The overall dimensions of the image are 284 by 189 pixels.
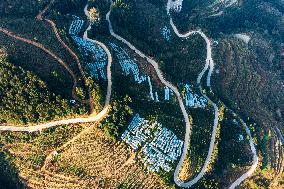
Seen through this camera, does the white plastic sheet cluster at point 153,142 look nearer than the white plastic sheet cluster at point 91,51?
Yes

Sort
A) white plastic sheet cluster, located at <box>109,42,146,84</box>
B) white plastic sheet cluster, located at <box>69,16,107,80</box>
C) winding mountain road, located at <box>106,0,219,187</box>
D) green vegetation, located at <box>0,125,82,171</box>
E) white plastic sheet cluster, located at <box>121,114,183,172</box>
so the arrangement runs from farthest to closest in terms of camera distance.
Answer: white plastic sheet cluster, located at <box>109,42,146,84</box> → white plastic sheet cluster, located at <box>69,16,107,80</box> → winding mountain road, located at <box>106,0,219,187</box> → green vegetation, located at <box>0,125,82,171</box> → white plastic sheet cluster, located at <box>121,114,183,172</box>

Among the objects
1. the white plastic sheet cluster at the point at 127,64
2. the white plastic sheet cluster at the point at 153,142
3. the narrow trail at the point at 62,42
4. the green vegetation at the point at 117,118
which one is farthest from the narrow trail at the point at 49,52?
the white plastic sheet cluster at the point at 127,64

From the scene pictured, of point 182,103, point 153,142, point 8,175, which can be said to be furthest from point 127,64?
point 8,175

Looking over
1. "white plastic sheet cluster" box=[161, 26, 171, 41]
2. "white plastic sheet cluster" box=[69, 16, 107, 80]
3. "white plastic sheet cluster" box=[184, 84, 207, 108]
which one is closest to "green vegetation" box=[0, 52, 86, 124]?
"white plastic sheet cluster" box=[69, 16, 107, 80]

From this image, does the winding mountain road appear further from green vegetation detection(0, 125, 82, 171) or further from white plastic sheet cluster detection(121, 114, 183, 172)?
green vegetation detection(0, 125, 82, 171)

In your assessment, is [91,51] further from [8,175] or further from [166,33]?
[8,175]

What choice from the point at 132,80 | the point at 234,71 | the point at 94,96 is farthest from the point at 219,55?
the point at 94,96

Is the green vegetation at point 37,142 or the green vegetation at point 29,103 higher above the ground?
the green vegetation at point 29,103

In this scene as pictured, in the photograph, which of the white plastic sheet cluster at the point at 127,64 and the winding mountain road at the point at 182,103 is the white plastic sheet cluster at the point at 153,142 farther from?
the white plastic sheet cluster at the point at 127,64

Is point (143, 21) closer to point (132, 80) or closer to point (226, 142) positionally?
point (132, 80)
